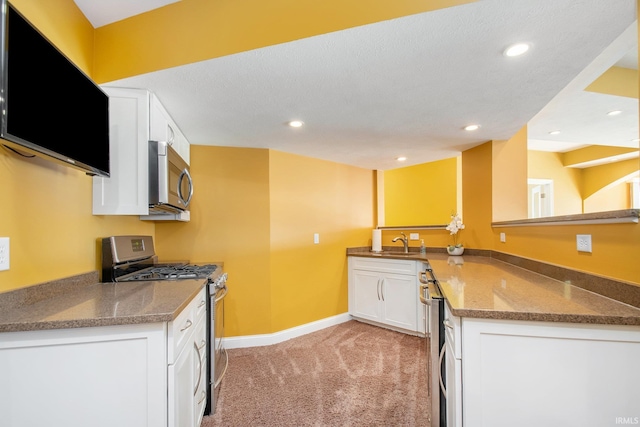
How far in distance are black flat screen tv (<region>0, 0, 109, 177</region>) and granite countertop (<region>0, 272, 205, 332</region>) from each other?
0.60 m

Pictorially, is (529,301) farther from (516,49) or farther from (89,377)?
(89,377)

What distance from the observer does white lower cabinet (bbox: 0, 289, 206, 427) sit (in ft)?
3.48

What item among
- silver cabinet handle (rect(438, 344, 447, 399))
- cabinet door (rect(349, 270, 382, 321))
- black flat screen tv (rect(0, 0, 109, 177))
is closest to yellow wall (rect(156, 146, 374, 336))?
cabinet door (rect(349, 270, 382, 321))

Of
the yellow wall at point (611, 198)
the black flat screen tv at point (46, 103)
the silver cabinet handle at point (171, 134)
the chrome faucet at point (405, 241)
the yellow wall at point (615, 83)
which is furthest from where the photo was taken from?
the yellow wall at point (611, 198)

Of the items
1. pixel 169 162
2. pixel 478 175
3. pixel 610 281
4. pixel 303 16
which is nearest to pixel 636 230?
pixel 610 281

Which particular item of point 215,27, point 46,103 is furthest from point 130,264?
point 215,27

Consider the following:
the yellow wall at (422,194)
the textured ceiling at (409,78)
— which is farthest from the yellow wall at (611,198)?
the textured ceiling at (409,78)

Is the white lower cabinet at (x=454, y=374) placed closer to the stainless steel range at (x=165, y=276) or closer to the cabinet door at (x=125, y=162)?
the stainless steel range at (x=165, y=276)

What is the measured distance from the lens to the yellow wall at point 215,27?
1.33 metres

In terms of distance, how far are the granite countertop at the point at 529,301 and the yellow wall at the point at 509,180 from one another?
49.3 inches

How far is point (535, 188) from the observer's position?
564 cm

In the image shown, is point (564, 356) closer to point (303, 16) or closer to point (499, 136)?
point (303, 16)

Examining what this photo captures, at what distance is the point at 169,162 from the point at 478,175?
2947 mm

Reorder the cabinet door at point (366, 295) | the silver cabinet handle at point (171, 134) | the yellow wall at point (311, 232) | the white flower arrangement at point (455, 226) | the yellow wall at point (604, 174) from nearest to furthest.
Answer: the silver cabinet handle at point (171, 134)
the yellow wall at point (311, 232)
the white flower arrangement at point (455, 226)
the cabinet door at point (366, 295)
the yellow wall at point (604, 174)
